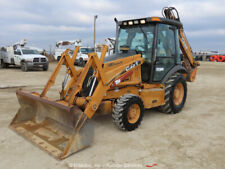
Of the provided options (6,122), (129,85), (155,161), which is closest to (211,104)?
(129,85)

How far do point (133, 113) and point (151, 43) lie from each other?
1728 millimetres

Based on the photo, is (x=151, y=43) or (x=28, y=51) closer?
(x=151, y=43)

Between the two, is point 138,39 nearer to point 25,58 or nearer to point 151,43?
point 151,43

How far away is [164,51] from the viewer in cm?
519

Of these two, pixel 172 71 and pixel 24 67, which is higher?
pixel 172 71

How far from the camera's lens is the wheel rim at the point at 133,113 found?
419 cm

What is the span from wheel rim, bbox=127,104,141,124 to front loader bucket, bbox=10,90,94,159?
3.18ft

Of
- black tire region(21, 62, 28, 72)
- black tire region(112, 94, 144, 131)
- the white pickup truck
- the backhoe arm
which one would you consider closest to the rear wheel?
the white pickup truck

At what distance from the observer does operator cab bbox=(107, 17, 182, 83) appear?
16.0 feet

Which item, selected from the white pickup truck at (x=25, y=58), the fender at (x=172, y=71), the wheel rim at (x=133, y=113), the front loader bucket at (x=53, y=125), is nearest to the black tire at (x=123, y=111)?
the wheel rim at (x=133, y=113)

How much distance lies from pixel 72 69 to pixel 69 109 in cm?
137

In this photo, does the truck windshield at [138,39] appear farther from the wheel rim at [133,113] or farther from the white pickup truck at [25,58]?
the white pickup truck at [25,58]

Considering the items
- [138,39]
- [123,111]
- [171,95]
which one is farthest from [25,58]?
[123,111]

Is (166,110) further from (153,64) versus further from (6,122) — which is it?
(6,122)
